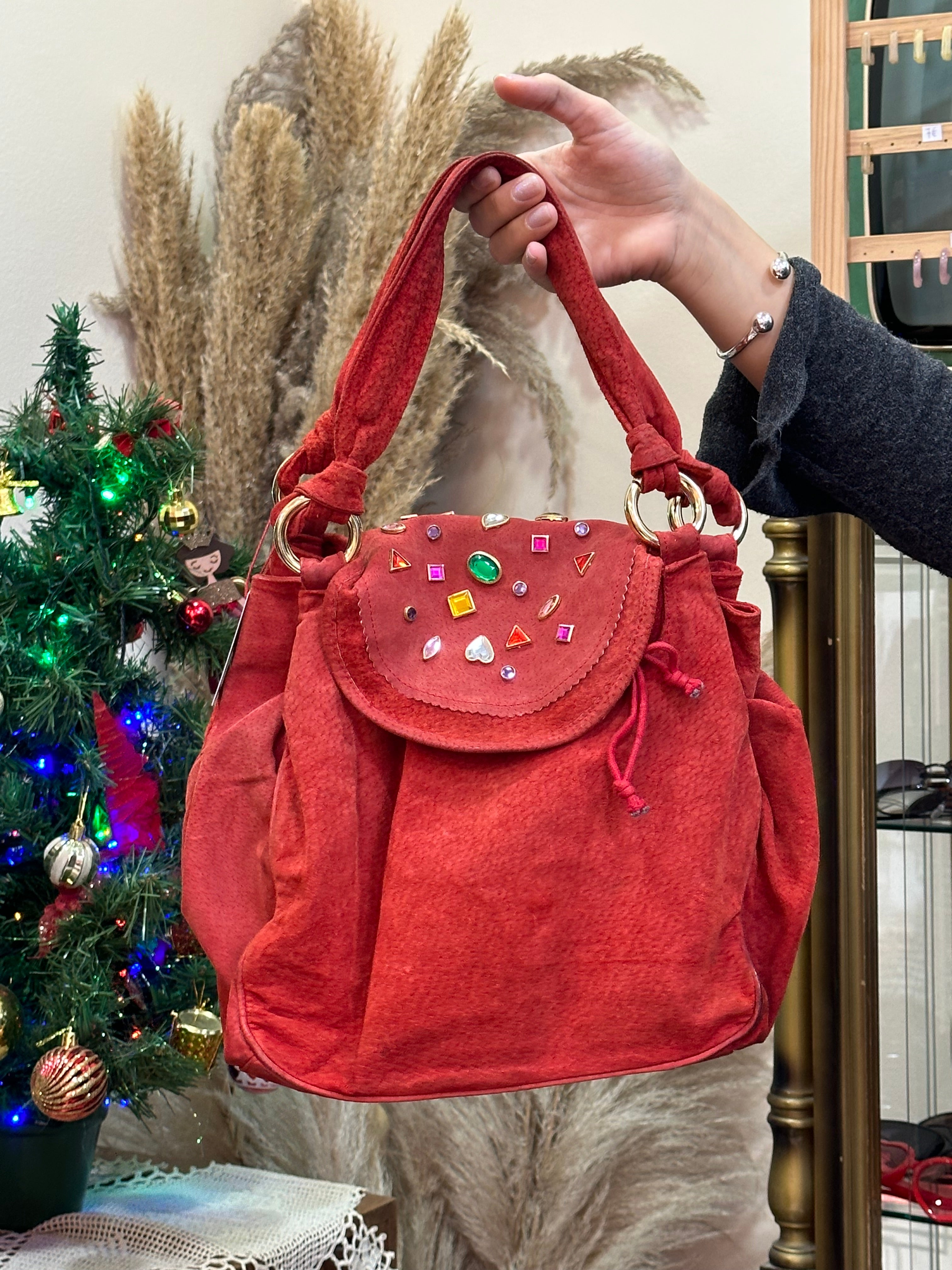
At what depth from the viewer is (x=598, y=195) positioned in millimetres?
701

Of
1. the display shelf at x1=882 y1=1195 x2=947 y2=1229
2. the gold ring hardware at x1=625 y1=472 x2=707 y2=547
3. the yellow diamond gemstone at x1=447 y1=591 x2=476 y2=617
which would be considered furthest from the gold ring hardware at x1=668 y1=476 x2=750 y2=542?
the display shelf at x1=882 y1=1195 x2=947 y2=1229

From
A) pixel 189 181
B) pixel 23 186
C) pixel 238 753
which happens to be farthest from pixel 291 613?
pixel 189 181

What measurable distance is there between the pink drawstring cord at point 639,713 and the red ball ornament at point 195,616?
42 centimetres

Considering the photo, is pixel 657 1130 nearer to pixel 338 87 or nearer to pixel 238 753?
pixel 238 753

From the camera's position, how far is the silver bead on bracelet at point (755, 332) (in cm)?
68

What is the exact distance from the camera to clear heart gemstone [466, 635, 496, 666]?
58cm

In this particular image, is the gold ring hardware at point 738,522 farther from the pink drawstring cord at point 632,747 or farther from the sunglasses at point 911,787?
the sunglasses at point 911,787

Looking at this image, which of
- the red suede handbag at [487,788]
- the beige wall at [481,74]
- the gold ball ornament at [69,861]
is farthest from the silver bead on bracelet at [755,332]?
the beige wall at [481,74]

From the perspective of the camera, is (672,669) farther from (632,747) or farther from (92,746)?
(92,746)

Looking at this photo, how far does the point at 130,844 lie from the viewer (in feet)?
2.79

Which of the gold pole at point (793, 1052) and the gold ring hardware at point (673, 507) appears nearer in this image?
the gold ring hardware at point (673, 507)

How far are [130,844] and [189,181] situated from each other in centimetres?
82

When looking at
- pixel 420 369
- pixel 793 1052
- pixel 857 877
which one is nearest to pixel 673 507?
pixel 420 369

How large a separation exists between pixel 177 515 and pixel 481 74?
921mm
